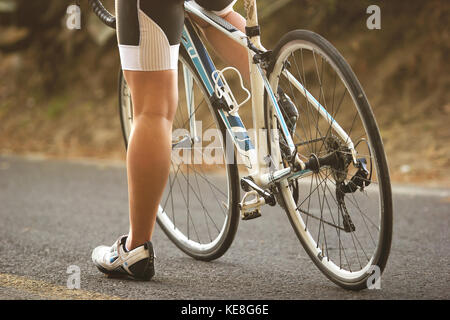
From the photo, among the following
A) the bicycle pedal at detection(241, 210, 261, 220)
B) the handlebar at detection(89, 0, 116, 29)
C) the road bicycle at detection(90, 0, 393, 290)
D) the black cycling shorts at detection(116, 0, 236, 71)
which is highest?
the handlebar at detection(89, 0, 116, 29)

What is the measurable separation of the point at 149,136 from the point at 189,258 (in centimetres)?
88

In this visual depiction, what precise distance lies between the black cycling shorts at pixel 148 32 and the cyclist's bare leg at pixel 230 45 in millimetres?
334

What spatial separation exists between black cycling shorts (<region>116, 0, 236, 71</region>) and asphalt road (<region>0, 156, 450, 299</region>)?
2.79 feet

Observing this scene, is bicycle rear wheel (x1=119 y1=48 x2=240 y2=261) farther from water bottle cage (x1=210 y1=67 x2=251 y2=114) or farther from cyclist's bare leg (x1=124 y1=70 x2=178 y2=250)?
cyclist's bare leg (x1=124 y1=70 x2=178 y2=250)

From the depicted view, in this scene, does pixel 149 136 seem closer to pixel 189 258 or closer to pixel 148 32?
pixel 148 32

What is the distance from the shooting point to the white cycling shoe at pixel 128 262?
107 inches

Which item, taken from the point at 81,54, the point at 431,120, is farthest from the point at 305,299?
the point at 81,54

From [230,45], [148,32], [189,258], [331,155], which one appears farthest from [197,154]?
[331,155]

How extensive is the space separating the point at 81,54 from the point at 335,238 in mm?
6727

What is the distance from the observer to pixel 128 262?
2.73 m

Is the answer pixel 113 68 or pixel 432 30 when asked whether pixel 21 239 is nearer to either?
pixel 432 30

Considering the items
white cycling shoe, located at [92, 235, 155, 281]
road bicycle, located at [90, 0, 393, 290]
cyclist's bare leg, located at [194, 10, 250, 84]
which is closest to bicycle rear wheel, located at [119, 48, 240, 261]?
road bicycle, located at [90, 0, 393, 290]

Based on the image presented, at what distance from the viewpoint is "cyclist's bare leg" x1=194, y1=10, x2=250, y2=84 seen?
284 centimetres

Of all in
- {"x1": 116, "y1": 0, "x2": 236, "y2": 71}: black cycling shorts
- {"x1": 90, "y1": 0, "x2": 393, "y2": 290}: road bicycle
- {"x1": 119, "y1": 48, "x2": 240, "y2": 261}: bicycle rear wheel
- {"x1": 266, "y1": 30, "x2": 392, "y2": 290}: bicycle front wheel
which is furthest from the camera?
{"x1": 119, "y1": 48, "x2": 240, "y2": 261}: bicycle rear wheel
